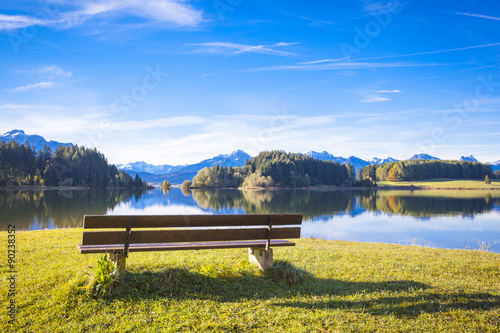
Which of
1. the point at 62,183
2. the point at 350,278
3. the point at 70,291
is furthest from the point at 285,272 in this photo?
the point at 62,183

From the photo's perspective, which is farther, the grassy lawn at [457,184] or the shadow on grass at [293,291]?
the grassy lawn at [457,184]

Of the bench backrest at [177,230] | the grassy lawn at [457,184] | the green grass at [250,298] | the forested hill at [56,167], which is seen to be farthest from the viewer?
the grassy lawn at [457,184]

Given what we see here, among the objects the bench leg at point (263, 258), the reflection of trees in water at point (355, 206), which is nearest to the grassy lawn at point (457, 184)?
the reflection of trees in water at point (355, 206)

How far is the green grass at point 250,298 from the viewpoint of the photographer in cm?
588

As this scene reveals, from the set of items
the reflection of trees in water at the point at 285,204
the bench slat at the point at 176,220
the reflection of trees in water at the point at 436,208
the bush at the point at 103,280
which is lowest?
the reflection of trees in water at the point at 285,204

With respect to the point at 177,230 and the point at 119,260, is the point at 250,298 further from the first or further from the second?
the point at 119,260

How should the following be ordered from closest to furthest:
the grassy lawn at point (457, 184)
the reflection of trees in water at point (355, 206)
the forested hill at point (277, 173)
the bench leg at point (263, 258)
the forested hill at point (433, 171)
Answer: the bench leg at point (263, 258) → the reflection of trees in water at point (355, 206) → the grassy lawn at point (457, 184) → the forested hill at point (277, 173) → the forested hill at point (433, 171)

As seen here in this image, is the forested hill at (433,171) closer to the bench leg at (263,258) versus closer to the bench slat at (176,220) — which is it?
the bench leg at (263,258)

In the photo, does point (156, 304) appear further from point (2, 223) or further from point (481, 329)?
point (2, 223)

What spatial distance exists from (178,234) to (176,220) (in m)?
0.54

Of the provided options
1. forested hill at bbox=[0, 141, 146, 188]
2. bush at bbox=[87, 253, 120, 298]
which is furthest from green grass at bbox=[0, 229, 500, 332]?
forested hill at bbox=[0, 141, 146, 188]

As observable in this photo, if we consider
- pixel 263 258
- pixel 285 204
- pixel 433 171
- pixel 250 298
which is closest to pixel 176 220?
pixel 250 298

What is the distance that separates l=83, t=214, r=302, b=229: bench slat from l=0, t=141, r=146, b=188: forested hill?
116517mm

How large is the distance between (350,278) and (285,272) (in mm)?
1870
